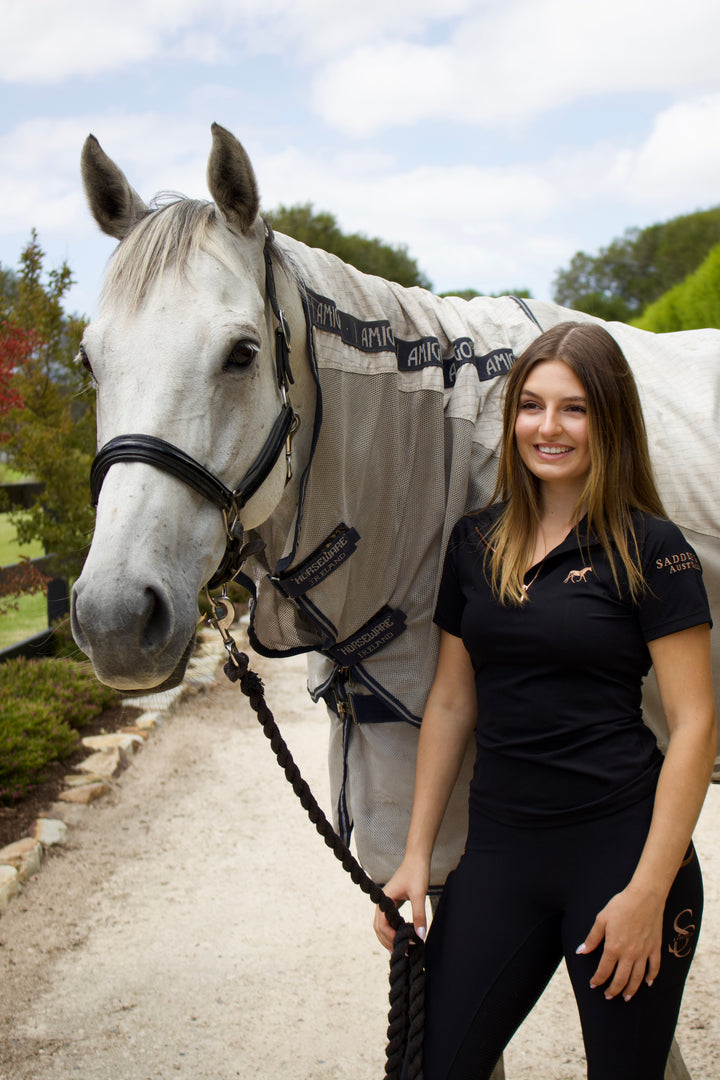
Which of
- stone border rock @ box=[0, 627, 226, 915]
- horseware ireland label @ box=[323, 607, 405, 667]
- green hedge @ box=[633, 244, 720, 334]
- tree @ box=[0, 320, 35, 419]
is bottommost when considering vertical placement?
stone border rock @ box=[0, 627, 226, 915]

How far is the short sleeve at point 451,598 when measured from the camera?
1584 millimetres

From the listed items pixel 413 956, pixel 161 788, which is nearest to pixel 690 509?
pixel 413 956

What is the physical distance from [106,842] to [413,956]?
9.55 ft

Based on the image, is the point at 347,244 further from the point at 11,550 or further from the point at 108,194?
the point at 108,194

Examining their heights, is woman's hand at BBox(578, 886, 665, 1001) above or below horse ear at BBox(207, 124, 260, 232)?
below

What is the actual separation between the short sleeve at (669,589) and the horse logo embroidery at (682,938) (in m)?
0.45

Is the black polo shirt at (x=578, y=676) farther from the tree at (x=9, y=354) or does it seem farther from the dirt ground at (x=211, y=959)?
the tree at (x=9, y=354)

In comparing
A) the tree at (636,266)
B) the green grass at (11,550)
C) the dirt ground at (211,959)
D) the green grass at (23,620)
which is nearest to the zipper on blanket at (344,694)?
the dirt ground at (211,959)

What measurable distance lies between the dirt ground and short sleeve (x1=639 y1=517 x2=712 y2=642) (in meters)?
1.91

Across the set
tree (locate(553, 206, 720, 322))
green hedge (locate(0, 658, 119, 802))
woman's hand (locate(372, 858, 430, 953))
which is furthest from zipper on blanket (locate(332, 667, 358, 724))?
tree (locate(553, 206, 720, 322))

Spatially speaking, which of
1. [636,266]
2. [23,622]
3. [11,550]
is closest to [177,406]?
[23,622]

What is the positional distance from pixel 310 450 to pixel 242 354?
11.5 inches

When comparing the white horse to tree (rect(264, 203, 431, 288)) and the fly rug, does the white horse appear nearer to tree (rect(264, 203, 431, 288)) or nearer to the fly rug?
the fly rug

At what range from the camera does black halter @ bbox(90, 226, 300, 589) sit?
124 centimetres
